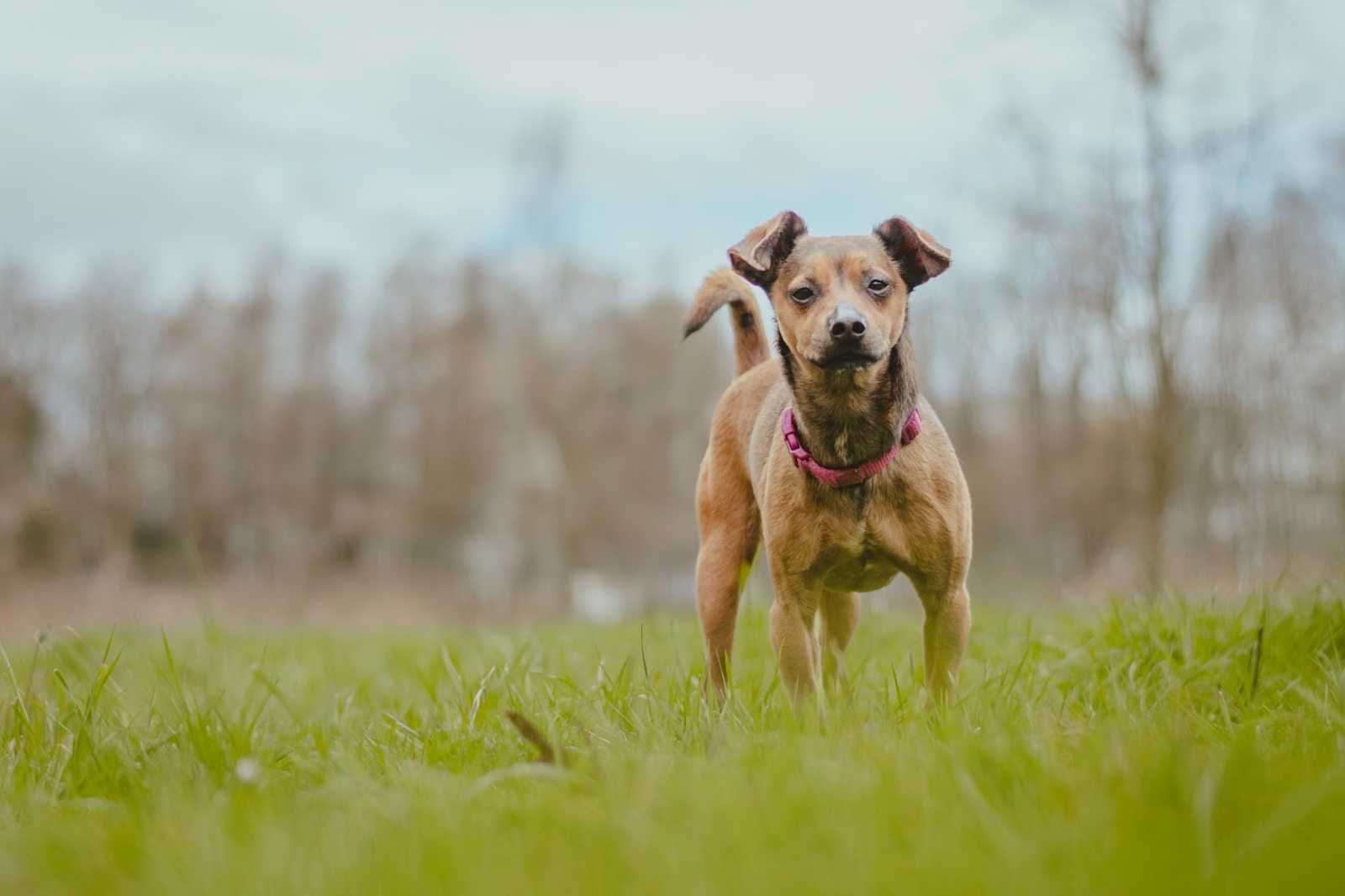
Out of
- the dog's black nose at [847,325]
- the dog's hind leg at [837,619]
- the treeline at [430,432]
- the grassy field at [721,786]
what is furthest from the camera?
the treeline at [430,432]

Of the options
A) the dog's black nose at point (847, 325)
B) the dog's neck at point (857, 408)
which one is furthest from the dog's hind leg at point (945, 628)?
the dog's black nose at point (847, 325)

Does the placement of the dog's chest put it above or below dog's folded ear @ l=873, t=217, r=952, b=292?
below

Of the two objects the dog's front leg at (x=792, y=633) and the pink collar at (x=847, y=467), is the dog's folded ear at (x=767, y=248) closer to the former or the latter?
the pink collar at (x=847, y=467)

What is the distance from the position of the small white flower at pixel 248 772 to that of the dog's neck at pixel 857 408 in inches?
85.4

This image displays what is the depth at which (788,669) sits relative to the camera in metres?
3.83

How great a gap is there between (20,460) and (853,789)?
116ft

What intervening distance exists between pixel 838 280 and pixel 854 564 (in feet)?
3.53

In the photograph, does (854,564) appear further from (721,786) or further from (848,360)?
(721,786)

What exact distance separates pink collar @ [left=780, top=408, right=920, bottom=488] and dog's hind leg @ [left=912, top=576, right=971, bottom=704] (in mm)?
460

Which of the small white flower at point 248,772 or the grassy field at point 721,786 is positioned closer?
the grassy field at point 721,786

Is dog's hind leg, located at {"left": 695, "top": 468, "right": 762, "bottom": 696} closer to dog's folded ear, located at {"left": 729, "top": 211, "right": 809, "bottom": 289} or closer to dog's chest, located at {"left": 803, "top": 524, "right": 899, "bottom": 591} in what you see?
dog's chest, located at {"left": 803, "top": 524, "right": 899, "bottom": 591}

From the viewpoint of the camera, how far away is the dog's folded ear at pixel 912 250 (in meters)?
4.07

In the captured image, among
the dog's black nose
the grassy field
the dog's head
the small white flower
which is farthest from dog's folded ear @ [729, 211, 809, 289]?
the small white flower

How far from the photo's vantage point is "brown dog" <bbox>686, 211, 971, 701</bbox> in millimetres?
3779
